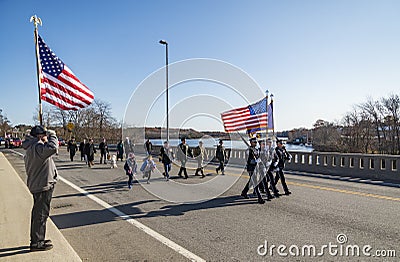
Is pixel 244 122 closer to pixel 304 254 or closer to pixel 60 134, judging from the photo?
pixel 304 254

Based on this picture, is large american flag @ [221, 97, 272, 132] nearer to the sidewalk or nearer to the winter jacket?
the sidewalk

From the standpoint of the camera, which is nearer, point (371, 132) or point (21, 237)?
Answer: point (21, 237)

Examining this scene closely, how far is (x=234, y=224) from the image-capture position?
611 cm

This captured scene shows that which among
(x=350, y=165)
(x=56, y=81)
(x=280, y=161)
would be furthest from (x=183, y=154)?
(x=350, y=165)

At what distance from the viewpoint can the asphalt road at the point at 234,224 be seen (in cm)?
470

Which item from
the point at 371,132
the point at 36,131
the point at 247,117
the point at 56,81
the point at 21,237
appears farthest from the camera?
the point at 371,132

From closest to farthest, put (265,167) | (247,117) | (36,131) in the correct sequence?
1. (36,131)
2. (265,167)
3. (247,117)

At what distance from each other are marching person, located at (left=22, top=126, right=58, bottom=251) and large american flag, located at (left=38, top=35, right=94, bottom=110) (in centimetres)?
548

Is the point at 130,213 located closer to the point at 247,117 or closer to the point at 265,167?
the point at 265,167

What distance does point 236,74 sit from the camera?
10.2 meters

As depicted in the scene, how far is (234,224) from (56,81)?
7.48m

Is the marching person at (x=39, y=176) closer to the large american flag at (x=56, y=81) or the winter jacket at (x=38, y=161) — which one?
the winter jacket at (x=38, y=161)

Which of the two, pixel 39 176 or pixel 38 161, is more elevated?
pixel 38 161

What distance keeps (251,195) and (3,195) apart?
24.2 ft
